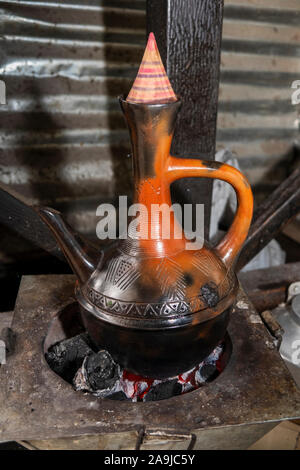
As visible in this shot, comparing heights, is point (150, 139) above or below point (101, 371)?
above

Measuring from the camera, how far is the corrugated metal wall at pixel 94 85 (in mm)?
2957

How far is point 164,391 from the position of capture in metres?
1.71

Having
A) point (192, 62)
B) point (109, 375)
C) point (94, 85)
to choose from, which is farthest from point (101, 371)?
point (94, 85)

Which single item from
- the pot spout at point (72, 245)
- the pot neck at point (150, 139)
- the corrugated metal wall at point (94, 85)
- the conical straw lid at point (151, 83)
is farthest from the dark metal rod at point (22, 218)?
the corrugated metal wall at point (94, 85)

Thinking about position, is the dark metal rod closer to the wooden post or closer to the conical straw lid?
the wooden post

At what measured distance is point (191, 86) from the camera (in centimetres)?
200

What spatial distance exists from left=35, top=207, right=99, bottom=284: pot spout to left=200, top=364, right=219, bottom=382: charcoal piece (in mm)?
656

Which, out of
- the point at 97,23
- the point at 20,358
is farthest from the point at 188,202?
the point at 97,23

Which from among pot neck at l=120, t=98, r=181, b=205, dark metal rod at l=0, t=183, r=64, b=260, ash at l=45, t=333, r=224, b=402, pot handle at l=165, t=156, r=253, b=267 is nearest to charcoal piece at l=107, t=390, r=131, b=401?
ash at l=45, t=333, r=224, b=402

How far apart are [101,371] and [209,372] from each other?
471 millimetres

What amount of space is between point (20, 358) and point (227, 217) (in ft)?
7.16

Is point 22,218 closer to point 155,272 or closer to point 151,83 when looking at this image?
point 155,272

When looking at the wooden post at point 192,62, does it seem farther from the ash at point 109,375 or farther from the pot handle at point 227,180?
the ash at point 109,375
